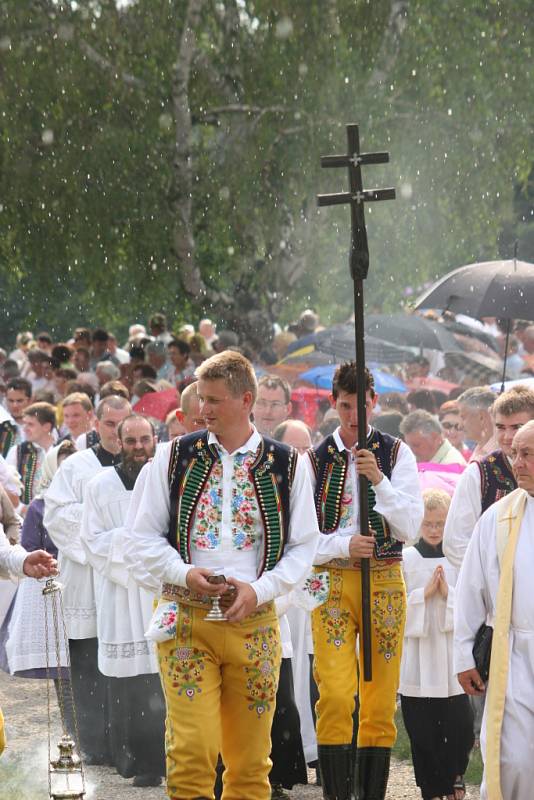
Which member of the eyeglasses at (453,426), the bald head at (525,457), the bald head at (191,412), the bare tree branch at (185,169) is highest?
the bare tree branch at (185,169)

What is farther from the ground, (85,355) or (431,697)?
(85,355)

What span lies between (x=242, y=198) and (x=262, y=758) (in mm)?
14510

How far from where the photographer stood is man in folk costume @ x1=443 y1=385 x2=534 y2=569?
7309mm

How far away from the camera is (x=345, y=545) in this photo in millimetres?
7254

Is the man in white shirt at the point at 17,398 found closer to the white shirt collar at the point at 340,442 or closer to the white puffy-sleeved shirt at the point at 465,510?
the white shirt collar at the point at 340,442

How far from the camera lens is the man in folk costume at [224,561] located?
610cm

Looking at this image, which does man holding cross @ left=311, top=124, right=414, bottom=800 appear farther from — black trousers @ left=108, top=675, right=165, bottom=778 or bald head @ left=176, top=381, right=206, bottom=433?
black trousers @ left=108, top=675, right=165, bottom=778

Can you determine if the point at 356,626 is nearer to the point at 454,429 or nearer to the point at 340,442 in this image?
the point at 340,442

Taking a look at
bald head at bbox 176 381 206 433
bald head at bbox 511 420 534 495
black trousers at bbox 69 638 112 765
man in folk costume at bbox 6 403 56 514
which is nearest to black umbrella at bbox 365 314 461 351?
man in folk costume at bbox 6 403 56 514

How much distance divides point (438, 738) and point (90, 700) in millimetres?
2349

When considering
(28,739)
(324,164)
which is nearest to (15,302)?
(28,739)

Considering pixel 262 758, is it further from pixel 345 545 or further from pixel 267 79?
pixel 267 79

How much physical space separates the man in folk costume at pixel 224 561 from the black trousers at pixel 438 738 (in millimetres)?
1897

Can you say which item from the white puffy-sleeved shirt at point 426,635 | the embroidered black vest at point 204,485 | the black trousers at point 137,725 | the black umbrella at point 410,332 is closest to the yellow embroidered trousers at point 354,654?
the white puffy-sleeved shirt at point 426,635
